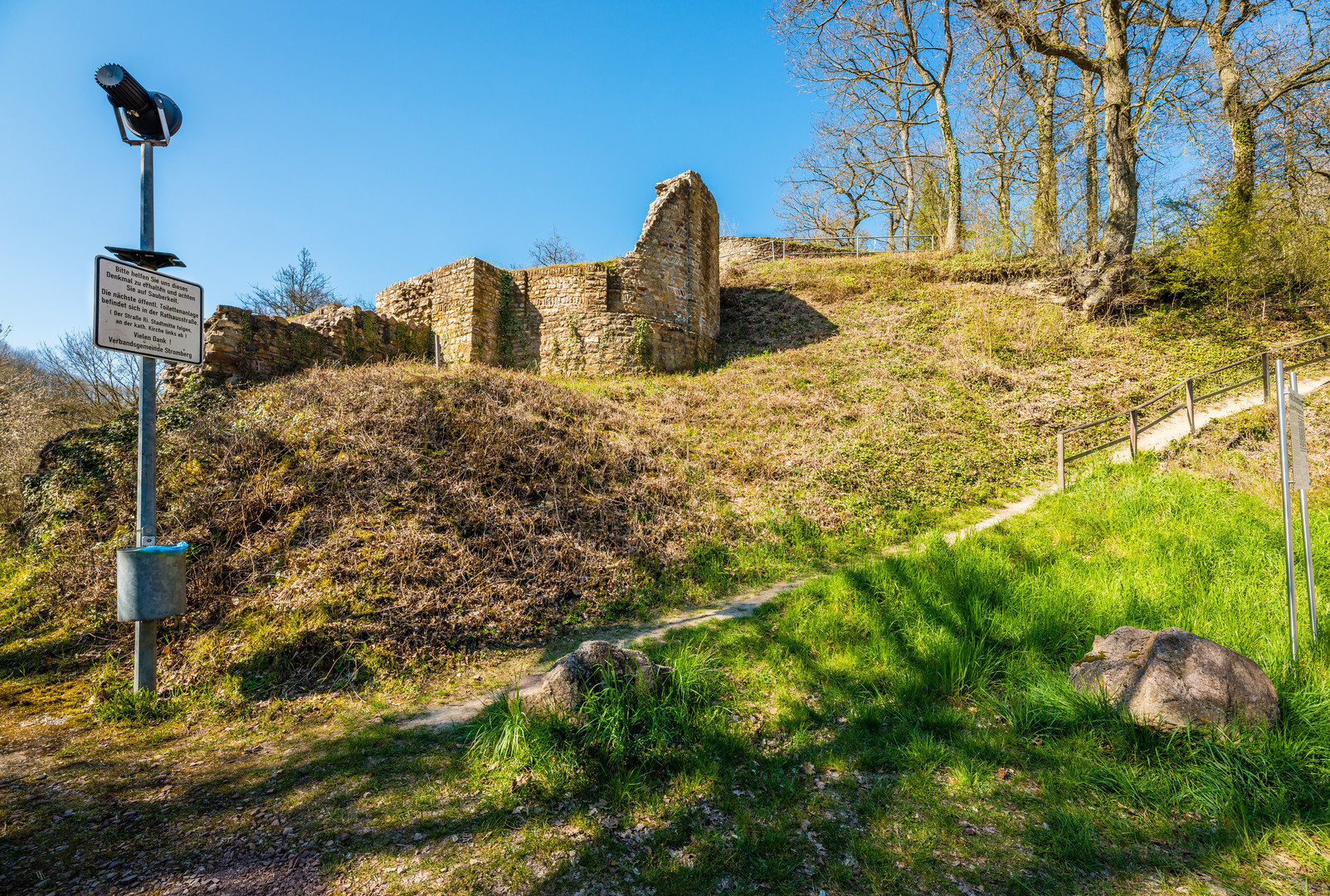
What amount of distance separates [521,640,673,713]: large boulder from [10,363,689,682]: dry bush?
1813 mm

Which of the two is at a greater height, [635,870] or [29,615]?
[29,615]

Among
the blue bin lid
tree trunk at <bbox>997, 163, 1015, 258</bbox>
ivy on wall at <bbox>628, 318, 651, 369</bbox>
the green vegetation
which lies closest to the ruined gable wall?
ivy on wall at <bbox>628, 318, 651, 369</bbox>

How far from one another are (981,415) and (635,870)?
11.4 metres

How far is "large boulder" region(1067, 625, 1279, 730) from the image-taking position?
2.97m

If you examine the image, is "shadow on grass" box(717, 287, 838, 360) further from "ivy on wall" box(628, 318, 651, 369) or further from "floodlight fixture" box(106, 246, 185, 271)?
"floodlight fixture" box(106, 246, 185, 271)

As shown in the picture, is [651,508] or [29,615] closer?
[29,615]

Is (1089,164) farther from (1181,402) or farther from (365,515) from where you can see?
(365,515)

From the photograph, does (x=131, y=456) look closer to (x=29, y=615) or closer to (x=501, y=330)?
(x=29, y=615)

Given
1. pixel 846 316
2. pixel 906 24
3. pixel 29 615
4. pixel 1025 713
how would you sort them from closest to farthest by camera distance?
pixel 1025 713 → pixel 29 615 → pixel 846 316 → pixel 906 24

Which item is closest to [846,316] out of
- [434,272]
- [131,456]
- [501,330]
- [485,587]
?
[501,330]

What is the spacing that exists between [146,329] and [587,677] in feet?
13.2

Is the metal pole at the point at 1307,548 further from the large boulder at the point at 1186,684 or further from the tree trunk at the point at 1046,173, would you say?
the tree trunk at the point at 1046,173

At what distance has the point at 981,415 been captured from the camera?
448 inches

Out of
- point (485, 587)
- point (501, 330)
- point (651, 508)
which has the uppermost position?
point (501, 330)
